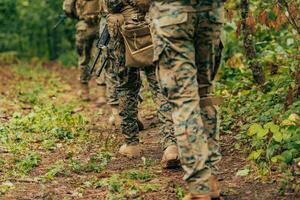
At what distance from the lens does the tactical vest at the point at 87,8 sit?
10164mm

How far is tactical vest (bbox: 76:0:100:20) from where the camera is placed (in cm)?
1016

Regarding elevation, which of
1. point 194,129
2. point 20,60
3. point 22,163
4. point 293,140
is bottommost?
point 20,60

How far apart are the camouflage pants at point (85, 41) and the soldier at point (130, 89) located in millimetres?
3970

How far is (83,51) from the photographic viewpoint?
1102 centimetres

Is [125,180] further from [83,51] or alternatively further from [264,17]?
[83,51]

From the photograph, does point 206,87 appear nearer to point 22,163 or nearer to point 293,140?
point 293,140

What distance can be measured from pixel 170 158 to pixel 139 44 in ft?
3.52

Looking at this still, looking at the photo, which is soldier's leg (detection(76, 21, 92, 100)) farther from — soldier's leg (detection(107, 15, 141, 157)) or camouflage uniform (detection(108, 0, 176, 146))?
soldier's leg (detection(107, 15, 141, 157))

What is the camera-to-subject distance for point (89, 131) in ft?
26.7

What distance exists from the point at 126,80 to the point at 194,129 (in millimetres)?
2257

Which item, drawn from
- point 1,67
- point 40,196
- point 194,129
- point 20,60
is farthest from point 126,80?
point 20,60

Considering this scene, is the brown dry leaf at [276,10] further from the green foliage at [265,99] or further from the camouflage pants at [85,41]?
the camouflage pants at [85,41]

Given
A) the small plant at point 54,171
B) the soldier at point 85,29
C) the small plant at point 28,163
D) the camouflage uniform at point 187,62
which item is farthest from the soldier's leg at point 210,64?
the soldier at point 85,29

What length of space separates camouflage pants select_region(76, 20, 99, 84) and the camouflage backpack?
0.60 ft
